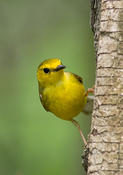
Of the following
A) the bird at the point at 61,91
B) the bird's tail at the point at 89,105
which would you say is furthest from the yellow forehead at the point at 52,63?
the bird's tail at the point at 89,105

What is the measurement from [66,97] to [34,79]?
4241 mm

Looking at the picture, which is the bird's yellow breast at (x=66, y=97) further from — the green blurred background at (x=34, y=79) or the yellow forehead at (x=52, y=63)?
the green blurred background at (x=34, y=79)

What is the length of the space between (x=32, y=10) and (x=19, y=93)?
182cm

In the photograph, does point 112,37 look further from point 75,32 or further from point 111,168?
point 75,32

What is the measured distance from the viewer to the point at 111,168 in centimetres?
412

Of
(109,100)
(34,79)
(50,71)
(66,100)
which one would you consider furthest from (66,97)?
(34,79)

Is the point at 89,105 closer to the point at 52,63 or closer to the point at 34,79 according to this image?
the point at 52,63

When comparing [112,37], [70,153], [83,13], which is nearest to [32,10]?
[83,13]

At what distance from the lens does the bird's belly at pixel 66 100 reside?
6.36m

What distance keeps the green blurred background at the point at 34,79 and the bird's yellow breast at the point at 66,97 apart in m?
1.42

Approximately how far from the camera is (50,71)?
6.40 meters

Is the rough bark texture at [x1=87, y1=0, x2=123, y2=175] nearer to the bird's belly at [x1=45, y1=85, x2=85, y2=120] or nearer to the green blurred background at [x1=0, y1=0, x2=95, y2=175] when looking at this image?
the bird's belly at [x1=45, y1=85, x2=85, y2=120]

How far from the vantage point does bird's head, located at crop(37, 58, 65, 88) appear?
6.23 metres

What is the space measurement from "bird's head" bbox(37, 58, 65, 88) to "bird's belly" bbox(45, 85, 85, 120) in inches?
5.8
